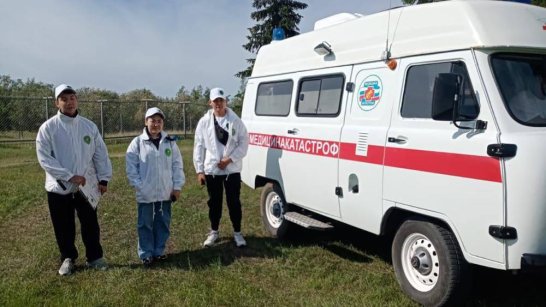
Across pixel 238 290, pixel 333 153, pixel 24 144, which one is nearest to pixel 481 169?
pixel 333 153

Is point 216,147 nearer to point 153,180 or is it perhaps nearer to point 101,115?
point 153,180

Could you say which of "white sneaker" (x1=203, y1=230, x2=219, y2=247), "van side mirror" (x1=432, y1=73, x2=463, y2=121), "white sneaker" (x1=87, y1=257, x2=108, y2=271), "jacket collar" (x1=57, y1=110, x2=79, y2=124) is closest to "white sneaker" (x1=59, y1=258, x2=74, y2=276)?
"white sneaker" (x1=87, y1=257, x2=108, y2=271)

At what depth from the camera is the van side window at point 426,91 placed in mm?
3881

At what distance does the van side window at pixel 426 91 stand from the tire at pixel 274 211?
8.38 feet

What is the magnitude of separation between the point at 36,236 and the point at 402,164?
5.18 meters

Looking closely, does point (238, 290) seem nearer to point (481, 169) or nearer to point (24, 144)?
point (481, 169)

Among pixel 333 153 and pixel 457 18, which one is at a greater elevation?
pixel 457 18

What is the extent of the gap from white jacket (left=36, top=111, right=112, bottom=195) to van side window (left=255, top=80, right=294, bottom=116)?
247 cm

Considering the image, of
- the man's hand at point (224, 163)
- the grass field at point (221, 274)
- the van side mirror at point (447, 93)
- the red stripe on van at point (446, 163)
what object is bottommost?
the grass field at point (221, 274)

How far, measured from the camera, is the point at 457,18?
4.08 meters

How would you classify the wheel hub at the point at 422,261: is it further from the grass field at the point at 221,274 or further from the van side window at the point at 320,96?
the van side window at the point at 320,96

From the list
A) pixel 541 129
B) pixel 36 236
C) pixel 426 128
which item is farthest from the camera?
pixel 36 236

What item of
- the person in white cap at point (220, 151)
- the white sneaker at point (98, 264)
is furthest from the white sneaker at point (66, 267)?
the person in white cap at point (220, 151)

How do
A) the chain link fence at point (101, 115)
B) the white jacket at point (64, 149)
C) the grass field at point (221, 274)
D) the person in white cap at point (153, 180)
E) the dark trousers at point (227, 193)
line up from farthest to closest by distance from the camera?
the chain link fence at point (101, 115) < the dark trousers at point (227, 193) < the person in white cap at point (153, 180) < the white jacket at point (64, 149) < the grass field at point (221, 274)
